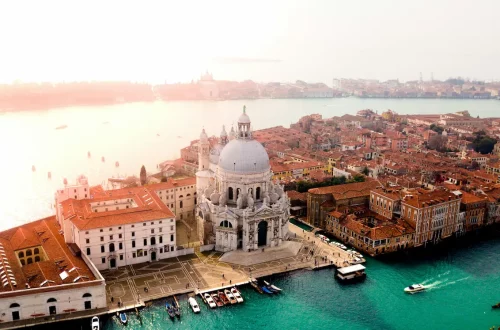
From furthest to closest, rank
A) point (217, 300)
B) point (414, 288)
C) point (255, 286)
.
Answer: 1. point (414, 288)
2. point (255, 286)
3. point (217, 300)

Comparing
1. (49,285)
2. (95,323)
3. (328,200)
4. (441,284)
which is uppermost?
(328,200)

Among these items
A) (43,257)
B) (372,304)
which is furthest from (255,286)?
(43,257)

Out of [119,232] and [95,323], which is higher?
[119,232]

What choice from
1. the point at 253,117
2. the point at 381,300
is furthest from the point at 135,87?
the point at 381,300

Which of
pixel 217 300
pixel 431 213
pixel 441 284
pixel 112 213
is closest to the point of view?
pixel 217 300

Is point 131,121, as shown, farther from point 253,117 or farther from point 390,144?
point 390,144

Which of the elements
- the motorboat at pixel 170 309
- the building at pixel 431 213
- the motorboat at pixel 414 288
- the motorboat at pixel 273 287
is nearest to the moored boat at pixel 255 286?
the motorboat at pixel 273 287

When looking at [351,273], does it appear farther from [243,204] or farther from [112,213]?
[112,213]
